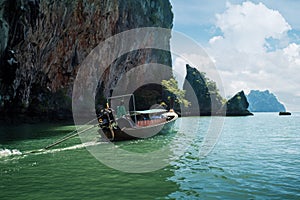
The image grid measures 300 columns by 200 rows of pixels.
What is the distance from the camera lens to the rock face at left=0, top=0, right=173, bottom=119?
23.8 metres

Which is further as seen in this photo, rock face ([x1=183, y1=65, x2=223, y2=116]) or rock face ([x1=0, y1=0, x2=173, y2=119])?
rock face ([x1=183, y1=65, x2=223, y2=116])

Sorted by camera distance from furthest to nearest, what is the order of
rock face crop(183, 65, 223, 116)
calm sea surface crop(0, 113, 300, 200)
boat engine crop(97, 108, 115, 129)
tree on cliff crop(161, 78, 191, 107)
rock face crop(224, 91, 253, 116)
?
rock face crop(183, 65, 223, 116) → rock face crop(224, 91, 253, 116) → tree on cliff crop(161, 78, 191, 107) → boat engine crop(97, 108, 115, 129) → calm sea surface crop(0, 113, 300, 200)

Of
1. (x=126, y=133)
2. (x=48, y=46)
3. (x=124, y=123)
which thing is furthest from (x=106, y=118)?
(x=48, y=46)

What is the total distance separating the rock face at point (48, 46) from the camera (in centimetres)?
2381

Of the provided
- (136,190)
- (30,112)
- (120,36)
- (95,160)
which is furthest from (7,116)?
(136,190)

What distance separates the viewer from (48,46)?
98.4 feet

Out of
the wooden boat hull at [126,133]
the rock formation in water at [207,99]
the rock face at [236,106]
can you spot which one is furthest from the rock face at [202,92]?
the wooden boat hull at [126,133]

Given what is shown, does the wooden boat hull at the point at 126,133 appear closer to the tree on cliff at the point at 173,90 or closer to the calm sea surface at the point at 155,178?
the calm sea surface at the point at 155,178

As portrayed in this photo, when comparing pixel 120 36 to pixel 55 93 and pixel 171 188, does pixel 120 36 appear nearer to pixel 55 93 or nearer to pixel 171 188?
pixel 55 93

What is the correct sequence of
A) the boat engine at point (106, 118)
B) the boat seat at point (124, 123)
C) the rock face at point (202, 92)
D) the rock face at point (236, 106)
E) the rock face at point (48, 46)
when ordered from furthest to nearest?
the rock face at point (202, 92)
the rock face at point (236, 106)
the rock face at point (48, 46)
the boat seat at point (124, 123)
the boat engine at point (106, 118)

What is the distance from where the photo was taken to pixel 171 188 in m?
6.26

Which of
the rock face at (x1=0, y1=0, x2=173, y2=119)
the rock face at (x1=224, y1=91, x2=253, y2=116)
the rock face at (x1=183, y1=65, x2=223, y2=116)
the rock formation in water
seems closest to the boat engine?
the rock face at (x1=0, y1=0, x2=173, y2=119)

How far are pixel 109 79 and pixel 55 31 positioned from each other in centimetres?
1579

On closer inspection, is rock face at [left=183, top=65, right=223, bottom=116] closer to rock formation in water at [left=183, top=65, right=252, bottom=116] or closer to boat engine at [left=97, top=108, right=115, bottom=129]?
rock formation in water at [left=183, top=65, right=252, bottom=116]
